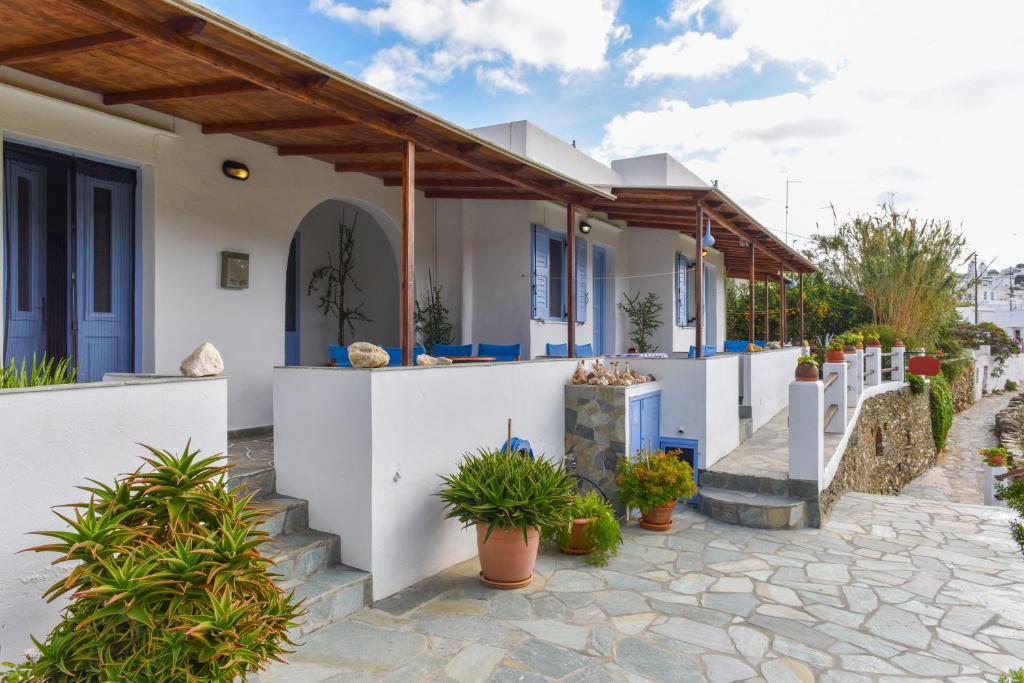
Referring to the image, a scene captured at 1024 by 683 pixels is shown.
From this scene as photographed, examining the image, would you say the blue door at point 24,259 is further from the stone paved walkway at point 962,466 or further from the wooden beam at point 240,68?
the stone paved walkway at point 962,466

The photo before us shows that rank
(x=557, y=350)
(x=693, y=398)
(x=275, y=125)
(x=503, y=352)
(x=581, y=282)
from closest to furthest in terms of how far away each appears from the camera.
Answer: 1. (x=275, y=125)
2. (x=693, y=398)
3. (x=503, y=352)
4. (x=557, y=350)
5. (x=581, y=282)

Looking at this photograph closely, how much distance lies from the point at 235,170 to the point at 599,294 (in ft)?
22.6

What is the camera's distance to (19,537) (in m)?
2.77

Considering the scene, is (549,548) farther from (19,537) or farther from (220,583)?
(19,537)

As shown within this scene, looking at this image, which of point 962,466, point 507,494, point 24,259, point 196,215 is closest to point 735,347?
point 962,466

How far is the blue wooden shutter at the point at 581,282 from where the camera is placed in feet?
32.7

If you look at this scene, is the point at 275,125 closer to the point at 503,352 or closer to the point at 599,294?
the point at 503,352

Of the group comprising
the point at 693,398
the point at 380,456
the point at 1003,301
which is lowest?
the point at 380,456

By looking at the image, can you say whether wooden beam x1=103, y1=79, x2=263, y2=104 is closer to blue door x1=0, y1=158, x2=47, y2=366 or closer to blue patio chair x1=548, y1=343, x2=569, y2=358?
blue door x1=0, y1=158, x2=47, y2=366

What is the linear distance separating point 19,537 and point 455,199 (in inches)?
267

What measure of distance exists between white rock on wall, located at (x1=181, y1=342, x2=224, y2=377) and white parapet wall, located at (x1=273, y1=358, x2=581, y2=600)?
0.79 metres

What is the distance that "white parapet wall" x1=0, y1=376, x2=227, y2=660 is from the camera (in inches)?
108

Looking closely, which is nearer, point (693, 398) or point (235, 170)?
point (235, 170)

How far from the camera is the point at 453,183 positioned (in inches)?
297
